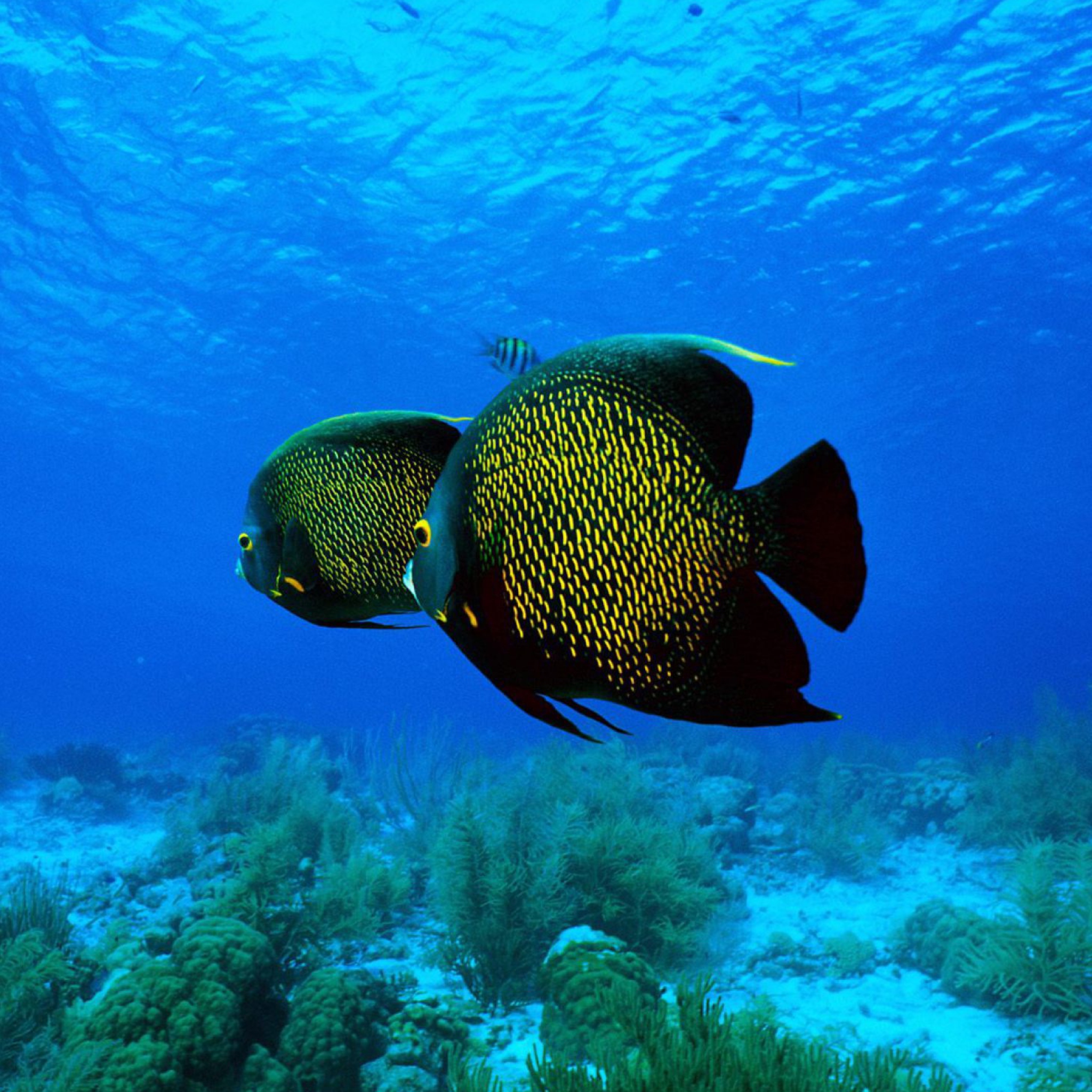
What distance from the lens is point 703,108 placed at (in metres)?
17.1

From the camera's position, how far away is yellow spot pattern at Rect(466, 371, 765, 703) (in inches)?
35.3

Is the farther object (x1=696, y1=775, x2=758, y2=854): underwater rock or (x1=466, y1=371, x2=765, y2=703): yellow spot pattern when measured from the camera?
(x1=696, y1=775, x2=758, y2=854): underwater rock

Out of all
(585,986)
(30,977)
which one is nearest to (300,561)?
(585,986)

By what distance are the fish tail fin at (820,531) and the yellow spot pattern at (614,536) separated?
0.13 ft

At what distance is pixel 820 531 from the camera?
2.74ft

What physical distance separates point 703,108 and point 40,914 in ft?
63.8

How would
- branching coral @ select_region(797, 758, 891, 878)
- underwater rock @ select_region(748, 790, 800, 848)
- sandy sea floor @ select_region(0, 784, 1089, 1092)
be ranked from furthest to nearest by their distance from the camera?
underwater rock @ select_region(748, 790, 800, 848) < branching coral @ select_region(797, 758, 891, 878) < sandy sea floor @ select_region(0, 784, 1089, 1092)

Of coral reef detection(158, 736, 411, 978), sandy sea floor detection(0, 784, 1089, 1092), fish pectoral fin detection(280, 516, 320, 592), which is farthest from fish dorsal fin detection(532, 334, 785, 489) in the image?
coral reef detection(158, 736, 411, 978)

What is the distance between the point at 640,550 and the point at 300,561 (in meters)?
0.89

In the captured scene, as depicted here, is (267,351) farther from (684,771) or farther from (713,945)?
(713,945)

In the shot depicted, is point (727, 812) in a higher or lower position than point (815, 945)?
higher

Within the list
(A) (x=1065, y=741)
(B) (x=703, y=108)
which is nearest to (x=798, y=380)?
(B) (x=703, y=108)

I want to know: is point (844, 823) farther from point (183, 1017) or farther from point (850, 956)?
point (183, 1017)

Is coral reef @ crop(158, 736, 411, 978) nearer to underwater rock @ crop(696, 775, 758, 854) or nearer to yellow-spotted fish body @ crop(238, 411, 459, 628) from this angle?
underwater rock @ crop(696, 775, 758, 854)
